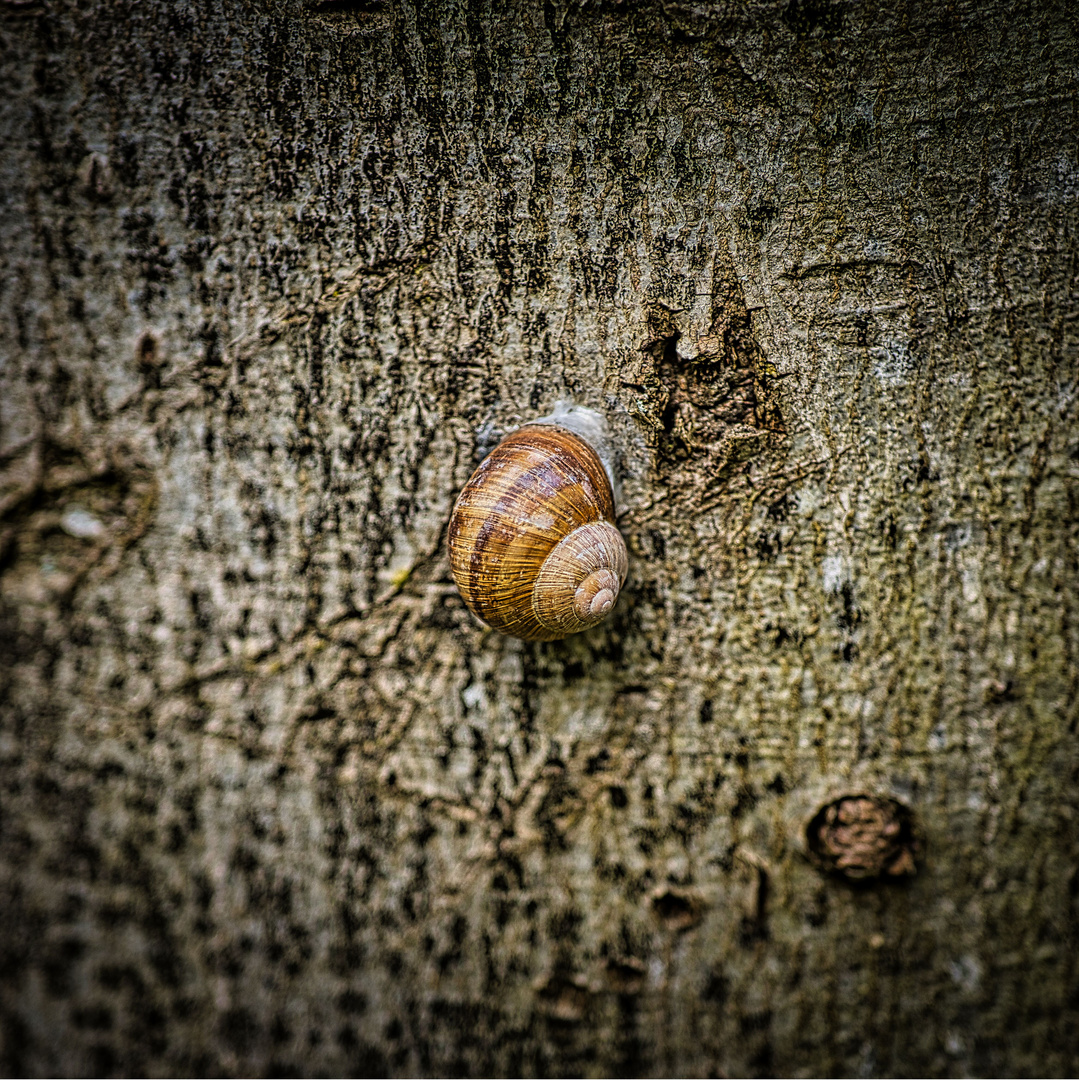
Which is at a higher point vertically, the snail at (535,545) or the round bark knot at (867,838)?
the snail at (535,545)

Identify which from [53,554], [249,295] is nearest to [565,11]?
[249,295]

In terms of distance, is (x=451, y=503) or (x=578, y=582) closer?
(x=578, y=582)

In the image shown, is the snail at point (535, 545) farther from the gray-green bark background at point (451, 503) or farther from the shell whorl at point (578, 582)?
the gray-green bark background at point (451, 503)

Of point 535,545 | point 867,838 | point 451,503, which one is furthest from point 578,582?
point 867,838

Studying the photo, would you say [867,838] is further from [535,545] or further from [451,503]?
[451,503]

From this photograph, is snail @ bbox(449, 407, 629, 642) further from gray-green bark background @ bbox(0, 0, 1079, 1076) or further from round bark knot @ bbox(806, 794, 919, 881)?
round bark knot @ bbox(806, 794, 919, 881)

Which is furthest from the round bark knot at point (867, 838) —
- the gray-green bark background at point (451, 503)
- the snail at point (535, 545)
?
the snail at point (535, 545)

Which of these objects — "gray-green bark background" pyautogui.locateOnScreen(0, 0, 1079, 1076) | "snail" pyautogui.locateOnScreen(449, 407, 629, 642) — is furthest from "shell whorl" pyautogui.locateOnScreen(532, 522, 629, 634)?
"gray-green bark background" pyautogui.locateOnScreen(0, 0, 1079, 1076)
